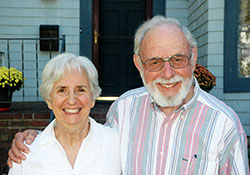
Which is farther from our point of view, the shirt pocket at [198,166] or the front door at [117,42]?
the front door at [117,42]

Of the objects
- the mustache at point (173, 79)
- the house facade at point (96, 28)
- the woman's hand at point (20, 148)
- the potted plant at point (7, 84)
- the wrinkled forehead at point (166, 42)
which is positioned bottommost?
the woman's hand at point (20, 148)

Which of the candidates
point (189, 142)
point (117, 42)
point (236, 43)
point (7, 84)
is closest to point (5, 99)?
point (7, 84)

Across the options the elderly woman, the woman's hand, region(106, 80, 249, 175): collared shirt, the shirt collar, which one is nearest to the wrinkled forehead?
region(106, 80, 249, 175): collared shirt

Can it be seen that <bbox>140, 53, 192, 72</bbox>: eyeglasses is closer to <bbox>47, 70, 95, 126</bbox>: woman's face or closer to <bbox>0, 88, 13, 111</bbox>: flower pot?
<bbox>47, 70, 95, 126</bbox>: woman's face

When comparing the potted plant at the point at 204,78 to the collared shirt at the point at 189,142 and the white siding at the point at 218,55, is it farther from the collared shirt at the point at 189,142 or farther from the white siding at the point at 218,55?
the collared shirt at the point at 189,142

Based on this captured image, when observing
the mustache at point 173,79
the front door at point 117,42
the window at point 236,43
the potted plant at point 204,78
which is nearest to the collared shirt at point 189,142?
the mustache at point 173,79

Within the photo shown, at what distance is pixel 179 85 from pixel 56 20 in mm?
4359

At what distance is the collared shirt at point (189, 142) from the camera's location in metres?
1.76

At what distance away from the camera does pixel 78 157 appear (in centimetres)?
188

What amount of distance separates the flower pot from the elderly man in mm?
2689

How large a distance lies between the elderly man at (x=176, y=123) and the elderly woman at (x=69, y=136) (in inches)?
5.7

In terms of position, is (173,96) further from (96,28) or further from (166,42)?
(96,28)

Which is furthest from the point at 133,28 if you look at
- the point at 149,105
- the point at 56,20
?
the point at 149,105

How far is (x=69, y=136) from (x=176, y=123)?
0.70 m
